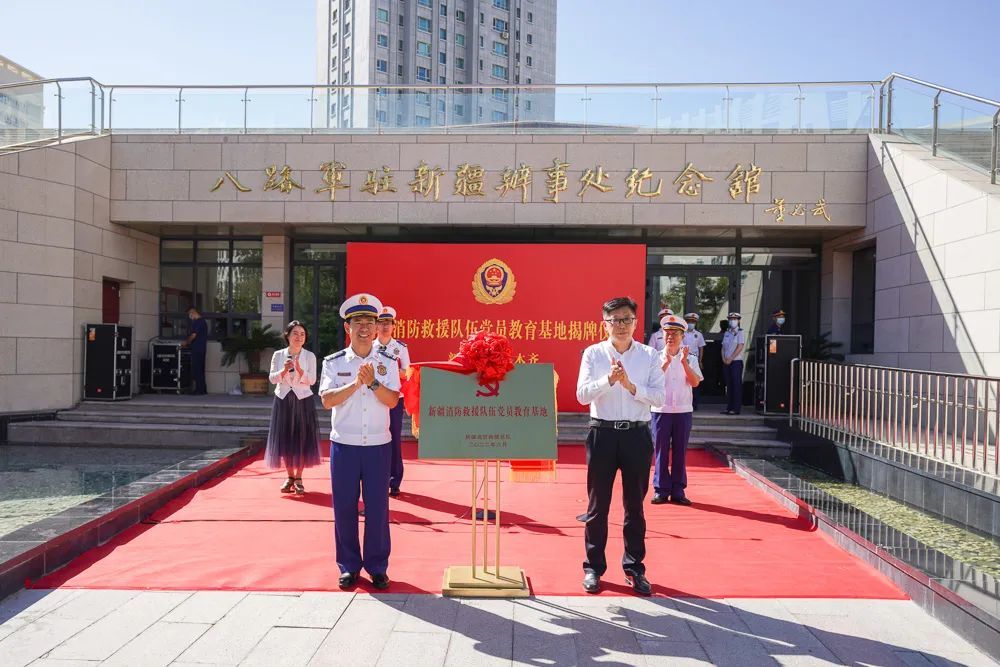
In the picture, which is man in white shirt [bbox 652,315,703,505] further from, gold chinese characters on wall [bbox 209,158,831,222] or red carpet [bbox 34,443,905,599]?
gold chinese characters on wall [bbox 209,158,831,222]

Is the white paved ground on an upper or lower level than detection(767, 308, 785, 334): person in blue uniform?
lower

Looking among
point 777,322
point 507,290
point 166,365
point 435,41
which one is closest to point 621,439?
point 507,290

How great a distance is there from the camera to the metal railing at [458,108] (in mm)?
11484

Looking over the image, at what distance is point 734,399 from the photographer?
434 inches

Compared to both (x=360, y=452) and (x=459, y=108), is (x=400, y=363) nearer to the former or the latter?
(x=360, y=452)

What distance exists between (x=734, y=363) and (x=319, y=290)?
7.80 meters

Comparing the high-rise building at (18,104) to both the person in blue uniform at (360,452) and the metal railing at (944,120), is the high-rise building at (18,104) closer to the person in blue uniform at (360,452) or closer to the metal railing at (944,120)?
the person in blue uniform at (360,452)

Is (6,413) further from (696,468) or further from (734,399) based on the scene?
(734,399)

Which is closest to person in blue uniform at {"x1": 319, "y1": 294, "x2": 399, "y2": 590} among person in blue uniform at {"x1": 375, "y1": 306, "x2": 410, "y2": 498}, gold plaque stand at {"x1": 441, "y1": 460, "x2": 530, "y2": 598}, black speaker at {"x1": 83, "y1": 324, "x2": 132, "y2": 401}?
gold plaque stand at {"x1": 441, "y1": 460, "x2": 530, "y2": 598}

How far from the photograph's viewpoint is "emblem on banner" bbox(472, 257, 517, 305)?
11.5m

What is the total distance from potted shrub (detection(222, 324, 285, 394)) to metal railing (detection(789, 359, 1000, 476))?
9105 millimetres

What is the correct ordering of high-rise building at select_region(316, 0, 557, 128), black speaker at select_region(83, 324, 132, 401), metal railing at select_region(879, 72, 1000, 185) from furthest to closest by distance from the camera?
high-rise building at select_region(316, 0, 557, 128) → black speaker at select_region(83, 324, 132, 401) → metal railing at select_region(879, 72, 1000, 185)

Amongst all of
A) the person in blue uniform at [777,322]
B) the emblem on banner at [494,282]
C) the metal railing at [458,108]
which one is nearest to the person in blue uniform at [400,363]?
the emblem on banner at [494,282]

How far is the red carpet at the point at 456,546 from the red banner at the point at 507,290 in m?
4.81
